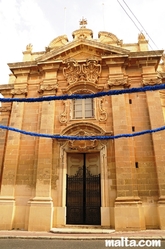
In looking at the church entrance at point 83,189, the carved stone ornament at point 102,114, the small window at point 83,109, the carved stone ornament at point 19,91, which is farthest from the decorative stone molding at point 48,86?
the church entrance at point 83,189

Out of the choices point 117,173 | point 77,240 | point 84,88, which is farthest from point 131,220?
point 84,88

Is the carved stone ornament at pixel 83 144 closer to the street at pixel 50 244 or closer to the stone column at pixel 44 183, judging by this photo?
the stone column at pixel 44 183

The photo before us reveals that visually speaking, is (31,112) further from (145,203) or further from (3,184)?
(145,203)

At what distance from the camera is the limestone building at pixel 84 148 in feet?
31.5

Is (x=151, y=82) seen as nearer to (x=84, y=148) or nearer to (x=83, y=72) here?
(x=83, y=72)

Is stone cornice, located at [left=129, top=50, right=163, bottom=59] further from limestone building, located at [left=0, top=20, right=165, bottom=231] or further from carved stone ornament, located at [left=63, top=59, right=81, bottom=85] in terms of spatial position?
carved stone ornament, located at [left=63, top=59, right=81, bottom=85]

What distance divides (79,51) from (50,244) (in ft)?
36.0

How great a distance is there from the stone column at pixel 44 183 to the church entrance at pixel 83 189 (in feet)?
3.80

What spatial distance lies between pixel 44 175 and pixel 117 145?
4.09 m

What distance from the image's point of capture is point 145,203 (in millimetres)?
9523

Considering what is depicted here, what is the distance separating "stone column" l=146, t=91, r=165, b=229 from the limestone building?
43 mm

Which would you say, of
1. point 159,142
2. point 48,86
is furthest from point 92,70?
point 159,142

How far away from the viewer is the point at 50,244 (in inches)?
261

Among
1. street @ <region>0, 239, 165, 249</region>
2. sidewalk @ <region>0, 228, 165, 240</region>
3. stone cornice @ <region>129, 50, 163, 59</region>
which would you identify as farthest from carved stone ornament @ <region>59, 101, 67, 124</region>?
street @ <region>0, 239, 165, 249</region>
